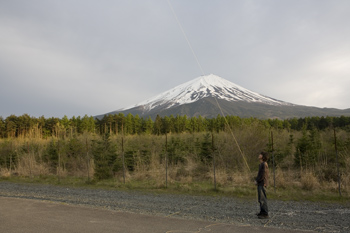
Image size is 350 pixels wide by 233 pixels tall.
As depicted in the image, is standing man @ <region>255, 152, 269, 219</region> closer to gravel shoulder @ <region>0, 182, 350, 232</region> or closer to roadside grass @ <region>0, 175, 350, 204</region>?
gravel shoulder @ <region>0, 182, 350, 232</region>

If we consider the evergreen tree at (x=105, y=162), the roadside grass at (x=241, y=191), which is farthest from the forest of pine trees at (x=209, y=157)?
the roadside grass at (x=241, y=191)

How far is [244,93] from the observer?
464ft

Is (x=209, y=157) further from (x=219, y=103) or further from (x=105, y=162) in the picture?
(x=219, y=103)

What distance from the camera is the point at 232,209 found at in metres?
7.71

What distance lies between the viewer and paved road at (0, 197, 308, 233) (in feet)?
18.1

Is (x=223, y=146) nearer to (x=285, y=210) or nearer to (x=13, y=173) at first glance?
(x=285, y=210)

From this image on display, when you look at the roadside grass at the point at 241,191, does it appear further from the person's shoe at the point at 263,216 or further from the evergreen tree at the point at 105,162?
the person's shoe at the point at 263,216

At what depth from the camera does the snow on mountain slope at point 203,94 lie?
137550 mm

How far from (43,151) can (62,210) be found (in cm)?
1920

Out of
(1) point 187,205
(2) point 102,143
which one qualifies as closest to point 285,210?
(1) point 187,205

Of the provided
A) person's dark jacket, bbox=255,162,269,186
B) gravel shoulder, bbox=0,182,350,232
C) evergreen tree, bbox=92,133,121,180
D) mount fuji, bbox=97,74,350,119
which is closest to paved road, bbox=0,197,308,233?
gravel shoulder, bbox=0,182,350,232

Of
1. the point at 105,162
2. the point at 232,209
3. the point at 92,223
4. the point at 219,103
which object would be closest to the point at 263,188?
the point at 232,209

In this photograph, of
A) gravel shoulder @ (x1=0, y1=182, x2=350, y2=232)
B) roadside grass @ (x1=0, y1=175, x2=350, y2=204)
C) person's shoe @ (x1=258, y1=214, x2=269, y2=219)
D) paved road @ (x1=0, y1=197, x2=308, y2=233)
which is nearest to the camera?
→ paved road @ (x1=0, y1=197, x2=308, y2=233)

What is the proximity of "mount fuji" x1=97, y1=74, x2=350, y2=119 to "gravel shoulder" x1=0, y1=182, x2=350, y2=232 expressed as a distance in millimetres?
100863
